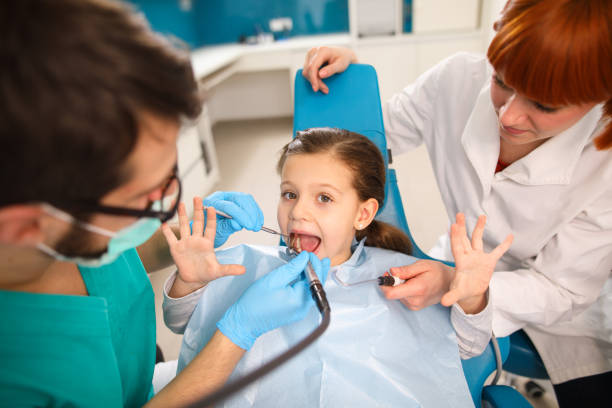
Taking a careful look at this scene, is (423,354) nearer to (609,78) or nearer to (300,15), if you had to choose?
(609,78)

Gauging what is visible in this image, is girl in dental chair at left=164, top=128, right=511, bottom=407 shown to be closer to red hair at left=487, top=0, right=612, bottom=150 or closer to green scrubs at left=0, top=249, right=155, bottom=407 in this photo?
green scrubs at left=0, top=249, right=155, bottom=407

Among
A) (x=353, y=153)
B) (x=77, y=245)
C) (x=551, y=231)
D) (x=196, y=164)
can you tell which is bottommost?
(x=196, y=164)

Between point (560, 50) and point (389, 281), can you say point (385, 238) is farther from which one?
point (560, 50)

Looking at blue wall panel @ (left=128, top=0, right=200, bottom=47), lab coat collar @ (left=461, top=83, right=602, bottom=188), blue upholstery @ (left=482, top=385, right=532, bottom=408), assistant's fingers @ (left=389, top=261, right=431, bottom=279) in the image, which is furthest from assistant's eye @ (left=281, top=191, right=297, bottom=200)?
blue wall panel @ (left=128, top=0, right=200, bottom=47)

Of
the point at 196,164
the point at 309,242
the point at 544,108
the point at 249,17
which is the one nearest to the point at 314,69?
the point at 309,242

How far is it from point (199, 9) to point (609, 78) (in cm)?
479

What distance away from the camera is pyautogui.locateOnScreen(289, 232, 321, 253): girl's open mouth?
3.57ft

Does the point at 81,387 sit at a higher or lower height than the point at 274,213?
higher

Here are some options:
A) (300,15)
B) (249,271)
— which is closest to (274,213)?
(249,271)

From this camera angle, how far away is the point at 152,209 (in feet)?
2.13

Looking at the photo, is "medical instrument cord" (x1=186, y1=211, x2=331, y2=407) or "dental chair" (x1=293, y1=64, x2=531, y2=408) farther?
"dental chair" (x1=293, y1=64, x2=531, y2=408)

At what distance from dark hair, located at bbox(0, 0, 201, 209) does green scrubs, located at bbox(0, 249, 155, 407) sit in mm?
327

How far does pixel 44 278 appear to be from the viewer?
0.74m

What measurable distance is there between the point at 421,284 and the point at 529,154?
1.65 feet
